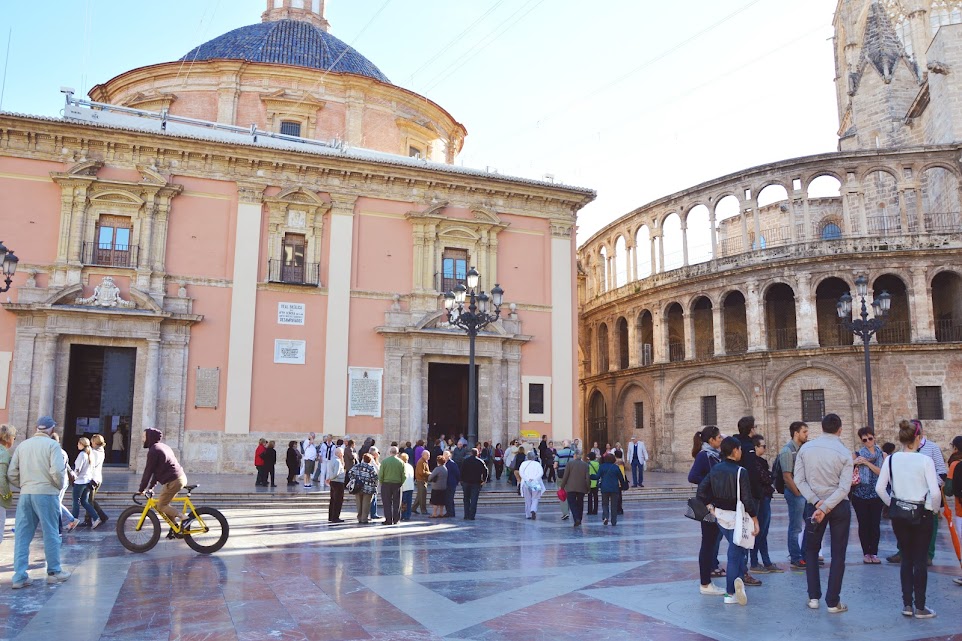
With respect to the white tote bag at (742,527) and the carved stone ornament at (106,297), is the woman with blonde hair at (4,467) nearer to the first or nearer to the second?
the white tote bag at (742,527)

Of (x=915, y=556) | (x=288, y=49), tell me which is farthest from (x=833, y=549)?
(x=288, y=49)

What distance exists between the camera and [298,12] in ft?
115

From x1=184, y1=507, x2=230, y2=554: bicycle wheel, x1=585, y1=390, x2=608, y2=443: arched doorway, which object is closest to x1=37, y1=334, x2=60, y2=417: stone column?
x1=184, y1=507, x2=230, y2=554: bicycle wheel

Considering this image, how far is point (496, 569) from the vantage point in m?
8.81

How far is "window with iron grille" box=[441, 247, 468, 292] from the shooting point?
2528cm

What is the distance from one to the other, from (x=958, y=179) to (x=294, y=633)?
32.4 metres

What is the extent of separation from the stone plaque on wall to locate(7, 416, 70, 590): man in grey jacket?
1496 centimetres

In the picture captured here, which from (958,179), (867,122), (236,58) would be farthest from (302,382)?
(867,122)

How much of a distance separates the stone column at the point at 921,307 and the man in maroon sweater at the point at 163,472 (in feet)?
90.8

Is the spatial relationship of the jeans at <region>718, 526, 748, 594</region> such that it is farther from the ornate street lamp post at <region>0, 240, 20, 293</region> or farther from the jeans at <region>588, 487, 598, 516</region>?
the ornate street lamp post at <region>0, 240, 20, 293</region>

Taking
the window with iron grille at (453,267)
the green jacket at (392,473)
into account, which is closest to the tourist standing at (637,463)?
the window with iron grille at (453,267)

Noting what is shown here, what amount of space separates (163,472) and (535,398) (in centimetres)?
1723

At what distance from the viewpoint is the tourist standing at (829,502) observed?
21.6 feet

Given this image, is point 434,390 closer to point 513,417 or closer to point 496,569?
point 513,417
